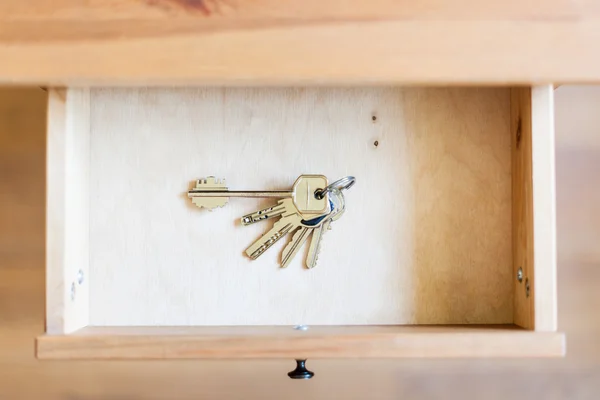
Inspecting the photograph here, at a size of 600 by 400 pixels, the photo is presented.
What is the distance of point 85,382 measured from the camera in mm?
862

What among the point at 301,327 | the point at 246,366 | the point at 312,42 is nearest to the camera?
the point at 312,42

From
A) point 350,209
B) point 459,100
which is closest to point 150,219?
point 350,209

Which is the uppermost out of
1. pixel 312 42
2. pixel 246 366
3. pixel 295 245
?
pixel 312 42

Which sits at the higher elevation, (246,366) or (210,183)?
(210,183)

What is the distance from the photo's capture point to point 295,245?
735 mm

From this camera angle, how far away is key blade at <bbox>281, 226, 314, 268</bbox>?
0.73 meters

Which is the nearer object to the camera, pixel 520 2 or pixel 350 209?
pixel 520 2

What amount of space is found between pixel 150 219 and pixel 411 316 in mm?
263

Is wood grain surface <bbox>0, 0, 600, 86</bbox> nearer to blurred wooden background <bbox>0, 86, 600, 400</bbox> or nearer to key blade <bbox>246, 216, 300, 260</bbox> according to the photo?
key blade <bbox>246, 216, 300, 260</bbox>

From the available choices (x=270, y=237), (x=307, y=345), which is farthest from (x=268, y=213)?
(x=307, y=345)

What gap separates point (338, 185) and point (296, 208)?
5 centimetres

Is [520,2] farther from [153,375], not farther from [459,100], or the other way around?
[153,375]

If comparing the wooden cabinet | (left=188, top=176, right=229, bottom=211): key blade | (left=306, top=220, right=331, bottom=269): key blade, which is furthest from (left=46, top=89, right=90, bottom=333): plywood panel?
(left=306, top=220, right=331, bottom=269): key blade

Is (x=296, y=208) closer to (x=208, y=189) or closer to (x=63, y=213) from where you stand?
(x=208, y=189)
